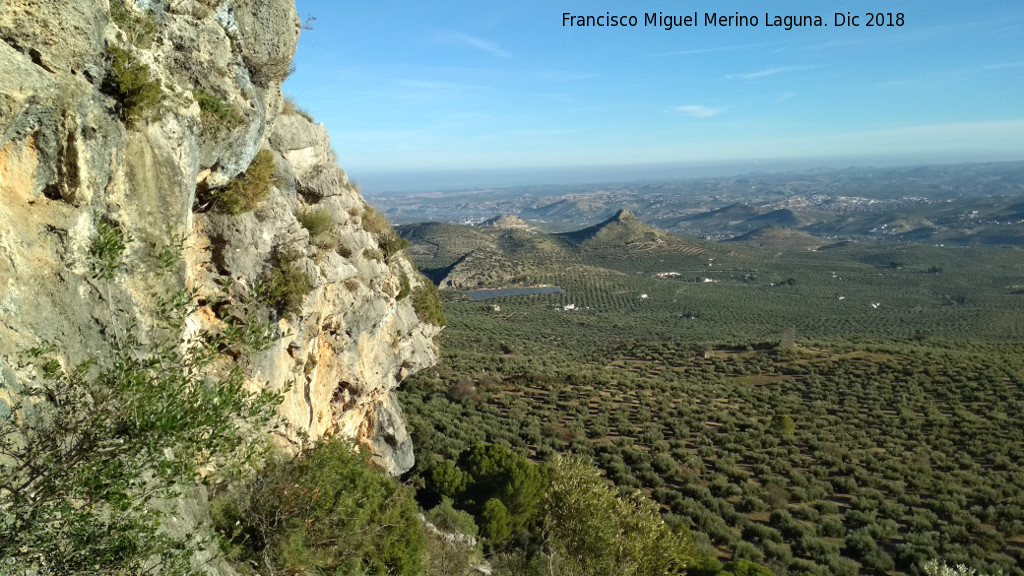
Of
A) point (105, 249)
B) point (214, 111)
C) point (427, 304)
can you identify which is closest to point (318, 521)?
point (105, 249)

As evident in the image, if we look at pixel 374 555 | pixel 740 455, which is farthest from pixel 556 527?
pixel 740 455

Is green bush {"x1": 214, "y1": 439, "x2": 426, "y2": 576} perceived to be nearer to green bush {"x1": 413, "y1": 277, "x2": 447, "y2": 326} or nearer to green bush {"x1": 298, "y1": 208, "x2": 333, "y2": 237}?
green bush {"x1": 298, "y1": 208, "x2": 333, "y2": 237}

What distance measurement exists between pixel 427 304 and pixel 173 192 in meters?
10.5

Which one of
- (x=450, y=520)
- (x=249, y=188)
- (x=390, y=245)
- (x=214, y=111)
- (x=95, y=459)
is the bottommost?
(x=450, y=520)

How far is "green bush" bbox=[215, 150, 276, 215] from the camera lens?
8578 mm

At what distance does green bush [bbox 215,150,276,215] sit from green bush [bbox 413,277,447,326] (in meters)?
7.43

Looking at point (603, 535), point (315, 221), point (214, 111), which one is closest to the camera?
point (214, 111)

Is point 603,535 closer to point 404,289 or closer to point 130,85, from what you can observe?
point 404,289

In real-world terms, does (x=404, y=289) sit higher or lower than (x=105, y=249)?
lower

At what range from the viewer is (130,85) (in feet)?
19.4

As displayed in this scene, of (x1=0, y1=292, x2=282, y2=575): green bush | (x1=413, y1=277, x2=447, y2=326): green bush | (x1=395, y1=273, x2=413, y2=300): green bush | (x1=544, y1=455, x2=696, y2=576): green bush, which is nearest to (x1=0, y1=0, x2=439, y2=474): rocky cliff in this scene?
(x1=0, y1=292, x2=282, y2=575): green bush

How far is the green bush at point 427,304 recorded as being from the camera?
54.8 feet

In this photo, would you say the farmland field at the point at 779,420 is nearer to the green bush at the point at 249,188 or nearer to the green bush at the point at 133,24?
the green bush at the point at 249,188

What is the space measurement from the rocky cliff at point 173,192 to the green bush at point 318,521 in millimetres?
1718
